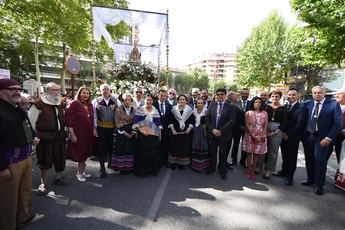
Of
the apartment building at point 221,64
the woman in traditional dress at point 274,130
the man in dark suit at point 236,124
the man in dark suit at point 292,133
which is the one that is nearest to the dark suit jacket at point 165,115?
the man in dark suit at point 236,124

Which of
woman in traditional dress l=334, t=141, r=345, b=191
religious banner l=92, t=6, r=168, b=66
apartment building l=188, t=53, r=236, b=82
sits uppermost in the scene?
apartment building l=188, t=53, r=236, b=82

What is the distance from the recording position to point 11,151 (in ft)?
11.1

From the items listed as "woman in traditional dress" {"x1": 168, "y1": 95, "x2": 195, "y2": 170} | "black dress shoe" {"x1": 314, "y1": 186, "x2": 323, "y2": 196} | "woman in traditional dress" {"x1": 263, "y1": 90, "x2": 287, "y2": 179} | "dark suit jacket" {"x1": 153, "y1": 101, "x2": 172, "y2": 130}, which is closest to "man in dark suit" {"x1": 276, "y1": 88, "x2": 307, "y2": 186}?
"woman in traditional dress" {"x1": 263, "y1": 90, "x2": 287, "y2": 179}

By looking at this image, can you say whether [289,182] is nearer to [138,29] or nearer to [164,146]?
[164,146]

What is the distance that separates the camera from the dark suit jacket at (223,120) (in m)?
6.32

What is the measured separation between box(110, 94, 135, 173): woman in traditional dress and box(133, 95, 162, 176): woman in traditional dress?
15cm

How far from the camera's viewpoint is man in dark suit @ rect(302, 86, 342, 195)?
5254 mm

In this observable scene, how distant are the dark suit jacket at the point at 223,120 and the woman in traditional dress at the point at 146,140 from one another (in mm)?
1173

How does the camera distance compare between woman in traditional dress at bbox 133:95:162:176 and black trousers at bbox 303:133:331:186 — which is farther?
woman in traditional dress at bbox 133:95:162:176

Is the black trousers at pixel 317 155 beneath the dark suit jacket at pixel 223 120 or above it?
beneath

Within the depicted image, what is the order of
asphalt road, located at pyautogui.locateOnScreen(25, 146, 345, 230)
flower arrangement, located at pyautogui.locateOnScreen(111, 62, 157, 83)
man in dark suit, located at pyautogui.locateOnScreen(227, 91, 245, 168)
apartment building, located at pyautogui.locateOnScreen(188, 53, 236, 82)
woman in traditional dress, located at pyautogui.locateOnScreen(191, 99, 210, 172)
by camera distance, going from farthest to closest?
apartment building, located at pyautogui.locateOnScreen(188, 53, 236, 82) → flower arrangement, located at pyautogui.locateOnScreen(111, 62, 157, 83) → man in dark suit, located at pyautogui.locateOnScreen(227, 91, 245, 168) → woman in traditional dress, located at pyautogui.locateOnScreen(191, 99, 210, 172) → asphalt road, located at pyautogui.locateOnScreen(25, 146, 345, 230)

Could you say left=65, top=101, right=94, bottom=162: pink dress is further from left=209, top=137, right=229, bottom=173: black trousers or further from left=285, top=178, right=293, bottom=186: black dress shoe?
left=285, top=178, right=293, bottom=186: black dress shoe

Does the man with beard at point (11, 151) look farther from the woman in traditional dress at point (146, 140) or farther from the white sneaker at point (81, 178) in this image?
the woman in traditional dress at point (146, 140)

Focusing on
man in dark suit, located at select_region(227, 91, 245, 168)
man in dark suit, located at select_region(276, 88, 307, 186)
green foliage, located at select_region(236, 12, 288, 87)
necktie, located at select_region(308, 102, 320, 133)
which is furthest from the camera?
green foliage, located at select_region(236, 12, 288, 87)
